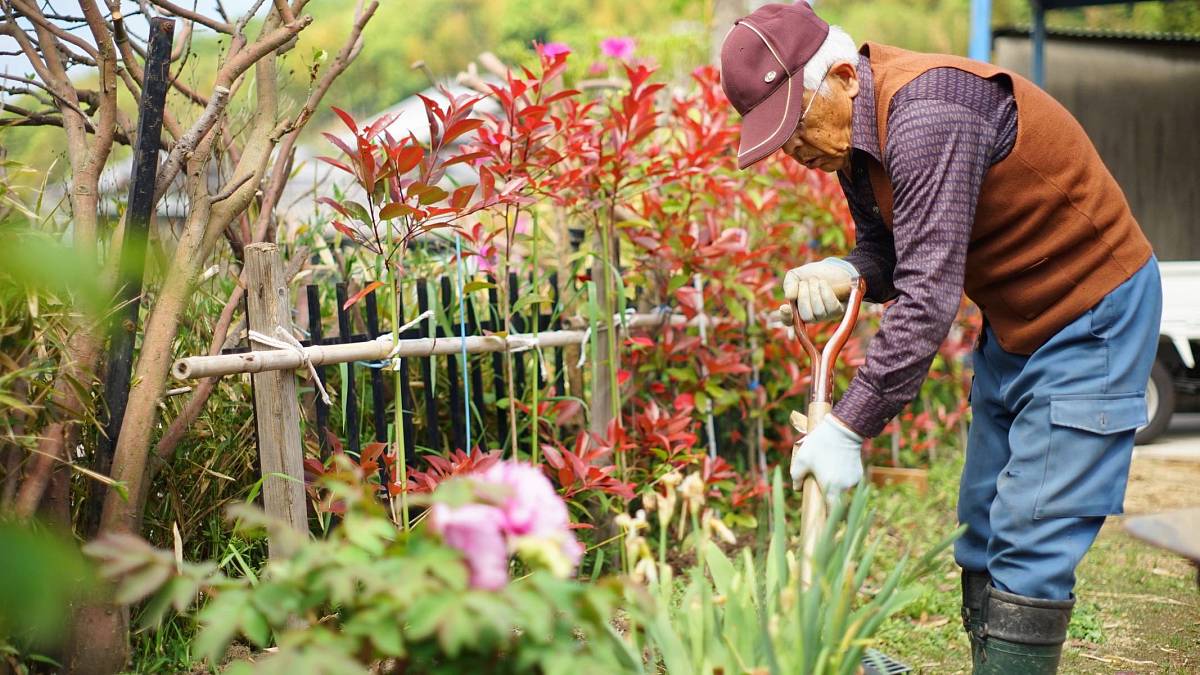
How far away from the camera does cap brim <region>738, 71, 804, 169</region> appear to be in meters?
1.89

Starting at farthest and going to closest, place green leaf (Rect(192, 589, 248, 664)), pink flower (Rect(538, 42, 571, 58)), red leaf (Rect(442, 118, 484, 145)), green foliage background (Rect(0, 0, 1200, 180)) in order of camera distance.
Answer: green foliage background (Rect(0, 0, 1200, 180)), pink flower (Rect(538, 42, 571, 58)), red leaf (Rect(442, 118, 484, 145)), green leaf (Rect(192, 589, 248, 664))

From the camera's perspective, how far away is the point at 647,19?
38750 mm

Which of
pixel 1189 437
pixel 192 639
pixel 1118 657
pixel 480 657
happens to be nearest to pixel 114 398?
pixel 192 639

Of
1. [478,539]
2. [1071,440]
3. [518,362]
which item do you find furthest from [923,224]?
Result: [518,362]

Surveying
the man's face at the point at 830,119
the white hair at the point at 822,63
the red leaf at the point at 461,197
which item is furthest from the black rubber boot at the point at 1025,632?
the red leaf at the point at 461,197

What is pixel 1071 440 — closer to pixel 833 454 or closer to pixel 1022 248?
pixel 1022 248

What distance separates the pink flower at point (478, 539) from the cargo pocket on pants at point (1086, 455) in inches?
48.7

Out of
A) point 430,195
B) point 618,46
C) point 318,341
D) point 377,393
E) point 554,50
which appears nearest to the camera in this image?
point 430,195

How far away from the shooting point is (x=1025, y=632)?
1892mm

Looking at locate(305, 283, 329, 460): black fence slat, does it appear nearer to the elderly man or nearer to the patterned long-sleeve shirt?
the elderly man

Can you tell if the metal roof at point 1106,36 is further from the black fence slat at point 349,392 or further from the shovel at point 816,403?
the black fence slat at point 349,392

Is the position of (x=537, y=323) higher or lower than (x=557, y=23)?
lower

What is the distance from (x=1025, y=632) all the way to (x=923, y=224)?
0.79m

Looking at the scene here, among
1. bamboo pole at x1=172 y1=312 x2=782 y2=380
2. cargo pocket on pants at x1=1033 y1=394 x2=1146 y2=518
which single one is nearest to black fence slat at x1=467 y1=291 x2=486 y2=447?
bamboo pole at x1=172 y1=312 x2=782 y2=380
